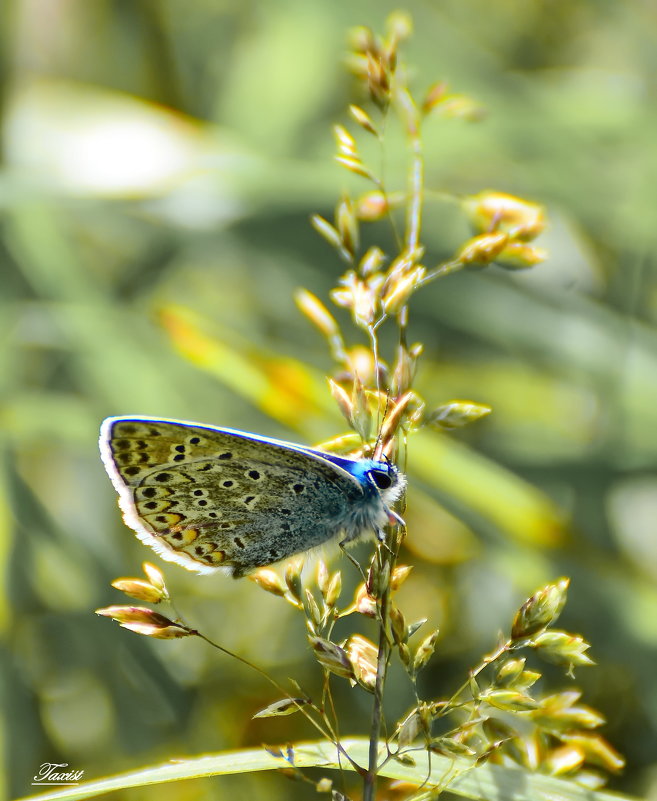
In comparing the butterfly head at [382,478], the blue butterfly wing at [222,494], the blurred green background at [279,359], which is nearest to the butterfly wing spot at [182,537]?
the blue butterfly wing at [222,494]

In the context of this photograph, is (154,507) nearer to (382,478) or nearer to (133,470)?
(133,470)

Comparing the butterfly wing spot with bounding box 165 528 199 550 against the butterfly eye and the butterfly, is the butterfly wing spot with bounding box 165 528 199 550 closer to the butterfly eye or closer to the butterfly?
the butterfly

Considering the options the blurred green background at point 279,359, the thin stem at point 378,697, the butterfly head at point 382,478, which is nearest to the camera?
the thin stem at point 378,697

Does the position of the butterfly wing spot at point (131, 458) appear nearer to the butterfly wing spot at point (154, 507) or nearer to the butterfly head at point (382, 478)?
the butterfly wing spot at point (154, 507)

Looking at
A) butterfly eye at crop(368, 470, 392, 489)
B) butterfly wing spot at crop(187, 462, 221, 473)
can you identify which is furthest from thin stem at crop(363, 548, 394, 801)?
butterfly wing spot at crop(187, 462, 221, 473)

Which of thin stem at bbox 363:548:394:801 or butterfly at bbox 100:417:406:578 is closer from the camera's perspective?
thin stem at bbox 363:548:394:801

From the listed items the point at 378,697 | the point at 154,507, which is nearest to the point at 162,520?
the point at 154,507
